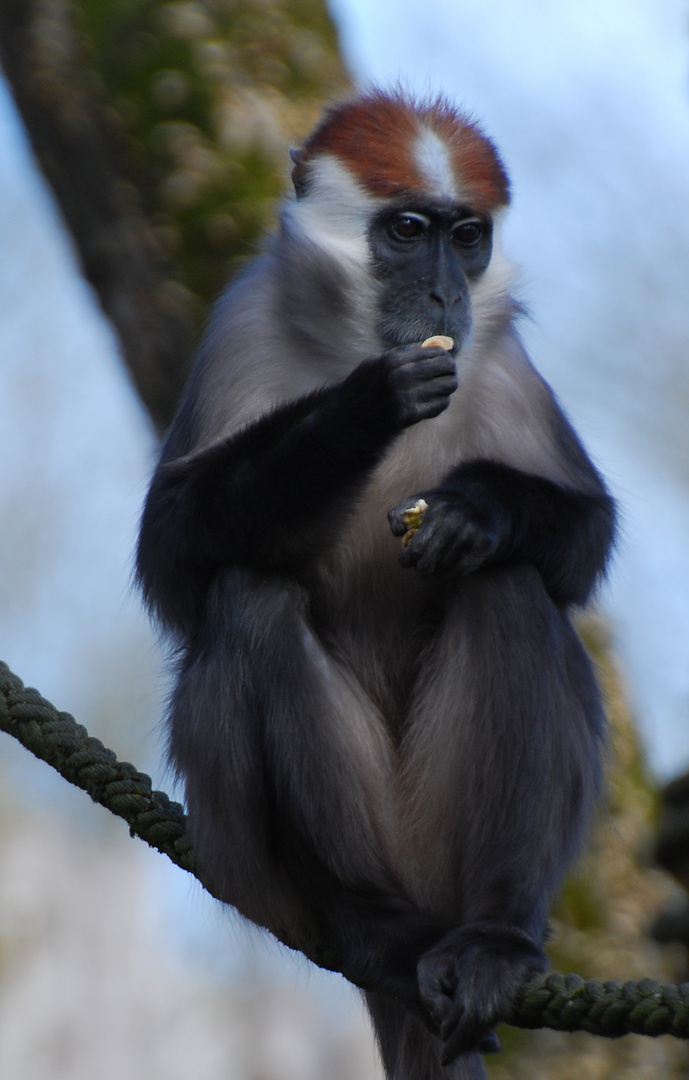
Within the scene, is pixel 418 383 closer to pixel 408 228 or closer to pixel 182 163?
pixel 408 228

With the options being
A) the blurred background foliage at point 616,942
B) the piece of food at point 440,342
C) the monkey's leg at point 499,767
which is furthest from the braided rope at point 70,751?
the blurred background foliage at point 616,942

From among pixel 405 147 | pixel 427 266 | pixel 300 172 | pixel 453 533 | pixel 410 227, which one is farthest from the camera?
pixel 300 172

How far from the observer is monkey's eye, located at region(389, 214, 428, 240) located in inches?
165

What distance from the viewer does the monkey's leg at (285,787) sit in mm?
3572

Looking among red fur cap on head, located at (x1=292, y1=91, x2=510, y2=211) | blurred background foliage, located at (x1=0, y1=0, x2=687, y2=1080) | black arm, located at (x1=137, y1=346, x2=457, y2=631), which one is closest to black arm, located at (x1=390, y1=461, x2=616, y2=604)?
black arm, located at (x1=137, y1=346, x2=457, y2=631)

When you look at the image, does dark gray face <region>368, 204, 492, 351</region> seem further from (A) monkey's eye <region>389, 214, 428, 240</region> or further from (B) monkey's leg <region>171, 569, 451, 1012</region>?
(B) monkey's leg <region>171, 569, 451, 1012</region>

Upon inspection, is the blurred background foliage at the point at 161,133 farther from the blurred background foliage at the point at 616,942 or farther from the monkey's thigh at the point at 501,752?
the monkey's thigh at the point at 501,752

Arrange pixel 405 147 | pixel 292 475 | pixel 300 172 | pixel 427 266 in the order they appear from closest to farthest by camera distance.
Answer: pixel 292 475 → pixel 427 266 → pixel 405 147 → pixel 300 172

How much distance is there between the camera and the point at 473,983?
10.6ft

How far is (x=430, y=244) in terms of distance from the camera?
4152mm

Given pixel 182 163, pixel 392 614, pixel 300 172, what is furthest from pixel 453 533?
pixel 182 163

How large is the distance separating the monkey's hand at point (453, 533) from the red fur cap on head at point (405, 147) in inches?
43.8

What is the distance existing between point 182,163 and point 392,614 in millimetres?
3527

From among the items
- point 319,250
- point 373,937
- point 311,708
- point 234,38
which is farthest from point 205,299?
point 373,937
